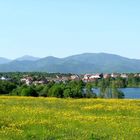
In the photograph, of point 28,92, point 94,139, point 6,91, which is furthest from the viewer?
point 6,91

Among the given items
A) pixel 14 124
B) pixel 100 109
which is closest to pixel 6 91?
pixel 100 109

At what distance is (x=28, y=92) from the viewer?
279 feet

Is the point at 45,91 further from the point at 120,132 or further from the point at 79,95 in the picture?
the point at 120,132

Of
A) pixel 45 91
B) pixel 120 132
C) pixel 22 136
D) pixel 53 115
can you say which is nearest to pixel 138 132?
pixel 120 132

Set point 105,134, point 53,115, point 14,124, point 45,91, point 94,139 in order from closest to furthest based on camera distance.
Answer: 1. point 94,139
2. point 105,134
3. point 14,124
4. point 53,115
5. point 45,91

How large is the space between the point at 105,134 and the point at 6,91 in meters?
80.5

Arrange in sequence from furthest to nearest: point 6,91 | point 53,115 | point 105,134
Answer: point 6,91 → point 53,115 → point 105,134

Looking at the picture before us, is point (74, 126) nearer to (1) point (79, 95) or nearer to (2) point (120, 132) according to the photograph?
(2) point (120, 132)

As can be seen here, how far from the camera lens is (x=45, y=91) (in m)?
91.8

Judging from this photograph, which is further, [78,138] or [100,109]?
[100,109]

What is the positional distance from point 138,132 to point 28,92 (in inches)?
2399

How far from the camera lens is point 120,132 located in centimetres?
2522

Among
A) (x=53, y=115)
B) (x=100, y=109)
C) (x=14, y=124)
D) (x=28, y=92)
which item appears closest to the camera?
(x=14, y=124)

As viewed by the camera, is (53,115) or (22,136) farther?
(53,115)
